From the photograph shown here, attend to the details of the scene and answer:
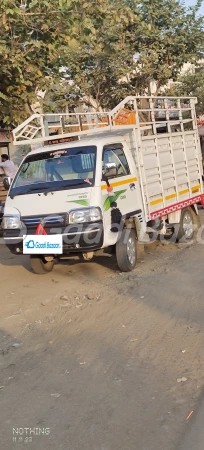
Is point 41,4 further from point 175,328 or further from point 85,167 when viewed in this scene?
point 175,328

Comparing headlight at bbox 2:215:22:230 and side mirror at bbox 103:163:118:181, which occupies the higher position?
side mirror at bbox 103:163:118:181

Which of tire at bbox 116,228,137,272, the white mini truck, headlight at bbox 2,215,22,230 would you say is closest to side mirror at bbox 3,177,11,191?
the white mini truck

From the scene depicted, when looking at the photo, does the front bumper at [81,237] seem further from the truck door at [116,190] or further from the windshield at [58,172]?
the windshield at [58,172]

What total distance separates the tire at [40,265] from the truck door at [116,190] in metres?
1.18

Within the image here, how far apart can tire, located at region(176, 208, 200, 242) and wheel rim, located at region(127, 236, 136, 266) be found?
82.7 inches

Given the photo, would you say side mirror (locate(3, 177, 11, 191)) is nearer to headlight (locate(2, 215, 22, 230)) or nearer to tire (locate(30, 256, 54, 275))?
headlight (locate(2, 215, 22, 230))

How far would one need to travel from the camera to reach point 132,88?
19906mm

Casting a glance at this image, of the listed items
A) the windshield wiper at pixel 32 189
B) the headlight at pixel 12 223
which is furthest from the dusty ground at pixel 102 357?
the windshield wiper at pixel 32 189

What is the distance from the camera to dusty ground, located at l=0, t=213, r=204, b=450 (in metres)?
3.52

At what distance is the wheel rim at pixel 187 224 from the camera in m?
10.2

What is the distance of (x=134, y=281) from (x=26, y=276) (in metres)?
1.69

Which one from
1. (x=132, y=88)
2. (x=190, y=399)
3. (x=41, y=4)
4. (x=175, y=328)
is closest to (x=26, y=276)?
(x=175, y=328)

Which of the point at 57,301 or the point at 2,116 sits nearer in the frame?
the point at 57,301

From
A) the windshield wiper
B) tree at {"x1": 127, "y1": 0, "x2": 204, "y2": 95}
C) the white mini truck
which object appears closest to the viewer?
the white mini truck
